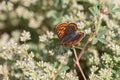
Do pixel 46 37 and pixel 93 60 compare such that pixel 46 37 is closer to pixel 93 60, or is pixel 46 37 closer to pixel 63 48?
pixel 63 48

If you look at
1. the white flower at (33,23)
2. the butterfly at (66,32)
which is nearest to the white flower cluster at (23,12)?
the white flower at (33,23)

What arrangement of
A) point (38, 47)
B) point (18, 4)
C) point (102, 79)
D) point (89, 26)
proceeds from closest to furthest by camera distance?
point (102, 79)
point (89, 26)
point (38, 47)
point (18, 4)

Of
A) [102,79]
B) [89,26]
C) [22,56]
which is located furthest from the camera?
[89,26]

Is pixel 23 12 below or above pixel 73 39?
below

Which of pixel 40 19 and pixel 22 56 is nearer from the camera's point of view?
pixel 22 56

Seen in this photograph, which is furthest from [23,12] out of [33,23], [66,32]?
[66,32]

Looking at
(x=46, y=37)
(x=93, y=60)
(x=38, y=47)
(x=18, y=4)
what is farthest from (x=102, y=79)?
(x=18, y=4)

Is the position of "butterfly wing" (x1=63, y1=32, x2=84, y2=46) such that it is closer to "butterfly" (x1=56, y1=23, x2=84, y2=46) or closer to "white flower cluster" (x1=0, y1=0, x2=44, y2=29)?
"butterfly" (x1=56, y1=23, x2=84, y2=46)

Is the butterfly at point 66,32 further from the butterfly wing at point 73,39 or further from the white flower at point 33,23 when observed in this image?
the white flower at point 33,23

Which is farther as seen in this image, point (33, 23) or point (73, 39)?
point (33, 23)

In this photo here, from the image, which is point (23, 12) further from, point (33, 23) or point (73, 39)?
point (73, 39)

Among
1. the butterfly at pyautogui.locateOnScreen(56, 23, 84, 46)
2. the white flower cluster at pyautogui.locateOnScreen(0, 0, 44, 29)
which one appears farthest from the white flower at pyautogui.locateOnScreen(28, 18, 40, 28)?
the butterfly at pyautogui.locateOnScreen(56, 23, 84, 46)
